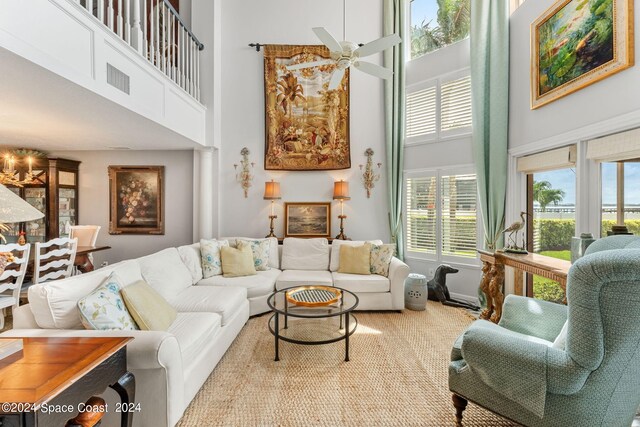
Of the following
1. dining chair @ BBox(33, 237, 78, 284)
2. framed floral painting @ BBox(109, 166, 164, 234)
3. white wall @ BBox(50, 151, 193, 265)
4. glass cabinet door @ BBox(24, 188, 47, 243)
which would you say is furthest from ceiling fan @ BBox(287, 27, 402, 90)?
glass cabinet door @ BBox(24, 188, 47, 243)

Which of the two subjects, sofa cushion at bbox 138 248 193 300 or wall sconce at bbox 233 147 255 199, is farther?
wall sconce at bbox 233 147 255 199

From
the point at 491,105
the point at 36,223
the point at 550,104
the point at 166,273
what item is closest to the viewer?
the point at 166,273

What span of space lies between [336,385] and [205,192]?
354cm

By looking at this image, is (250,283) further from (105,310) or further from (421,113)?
(421,113)

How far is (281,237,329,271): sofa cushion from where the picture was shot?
4121 mm

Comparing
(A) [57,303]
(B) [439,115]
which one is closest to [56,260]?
(A) [57,303]

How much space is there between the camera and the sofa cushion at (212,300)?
98.9 inches

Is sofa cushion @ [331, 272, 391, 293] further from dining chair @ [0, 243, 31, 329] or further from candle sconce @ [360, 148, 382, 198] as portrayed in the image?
dining chair @ [0, 243, 31, 329]

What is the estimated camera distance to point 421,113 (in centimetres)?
446

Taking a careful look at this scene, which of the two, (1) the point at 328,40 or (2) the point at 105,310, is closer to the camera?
(2) the point at 105,310

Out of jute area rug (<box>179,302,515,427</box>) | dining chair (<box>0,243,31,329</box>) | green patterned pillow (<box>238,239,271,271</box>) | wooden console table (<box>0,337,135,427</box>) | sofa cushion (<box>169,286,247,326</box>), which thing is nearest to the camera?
wooden console table (<box>0,337,135,427</box>)

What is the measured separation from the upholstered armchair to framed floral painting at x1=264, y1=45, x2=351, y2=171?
143 inches

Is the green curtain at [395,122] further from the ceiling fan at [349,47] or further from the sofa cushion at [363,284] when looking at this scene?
the ceiling fan at [349,47]

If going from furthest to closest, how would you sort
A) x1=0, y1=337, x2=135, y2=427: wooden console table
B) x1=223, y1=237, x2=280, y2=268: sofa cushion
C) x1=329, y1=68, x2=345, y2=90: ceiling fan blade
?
x1=223, y1=237, x2=280, y2=268: sofa cushion, x1=329, y1=68, x2=345, y2=90: ceiling fan blade, x1=0, y1=337, x2=135, y2=427: wooden console table
